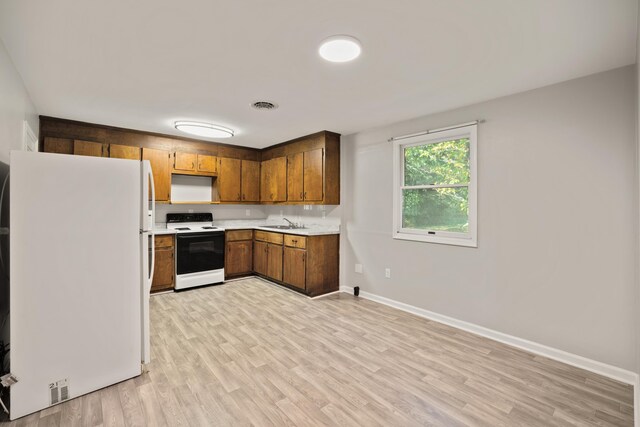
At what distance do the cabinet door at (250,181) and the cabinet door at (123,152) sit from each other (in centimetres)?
172

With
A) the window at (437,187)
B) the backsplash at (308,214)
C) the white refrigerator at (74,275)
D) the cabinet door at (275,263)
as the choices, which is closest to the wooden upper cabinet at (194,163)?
the backsplash at (308,214)

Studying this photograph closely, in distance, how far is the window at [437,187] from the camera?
3.26 metres

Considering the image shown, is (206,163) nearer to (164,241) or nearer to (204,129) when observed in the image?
(204,129)

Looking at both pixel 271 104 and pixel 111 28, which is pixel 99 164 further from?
pixel 271 104

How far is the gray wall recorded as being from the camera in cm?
235

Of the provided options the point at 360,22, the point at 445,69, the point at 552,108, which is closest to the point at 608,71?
the point at 552,108

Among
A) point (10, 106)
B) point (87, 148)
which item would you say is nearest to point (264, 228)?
point (87, 148)

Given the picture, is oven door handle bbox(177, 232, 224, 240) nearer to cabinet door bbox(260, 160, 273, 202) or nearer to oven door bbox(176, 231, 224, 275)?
oven door bbox(176, 231, 224, 275)

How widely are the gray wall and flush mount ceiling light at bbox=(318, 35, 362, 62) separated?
1716mm

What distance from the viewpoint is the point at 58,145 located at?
12.6 feet

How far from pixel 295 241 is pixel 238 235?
1.35 metres

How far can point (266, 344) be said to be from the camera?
2.85 metres

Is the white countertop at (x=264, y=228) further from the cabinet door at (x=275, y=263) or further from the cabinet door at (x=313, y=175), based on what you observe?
the cabinet door at (x=313, y=175)

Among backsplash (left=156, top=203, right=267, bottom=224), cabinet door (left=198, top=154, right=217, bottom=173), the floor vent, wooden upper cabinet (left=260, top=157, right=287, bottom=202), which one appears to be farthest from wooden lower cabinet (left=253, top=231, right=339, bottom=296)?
the floor vent
